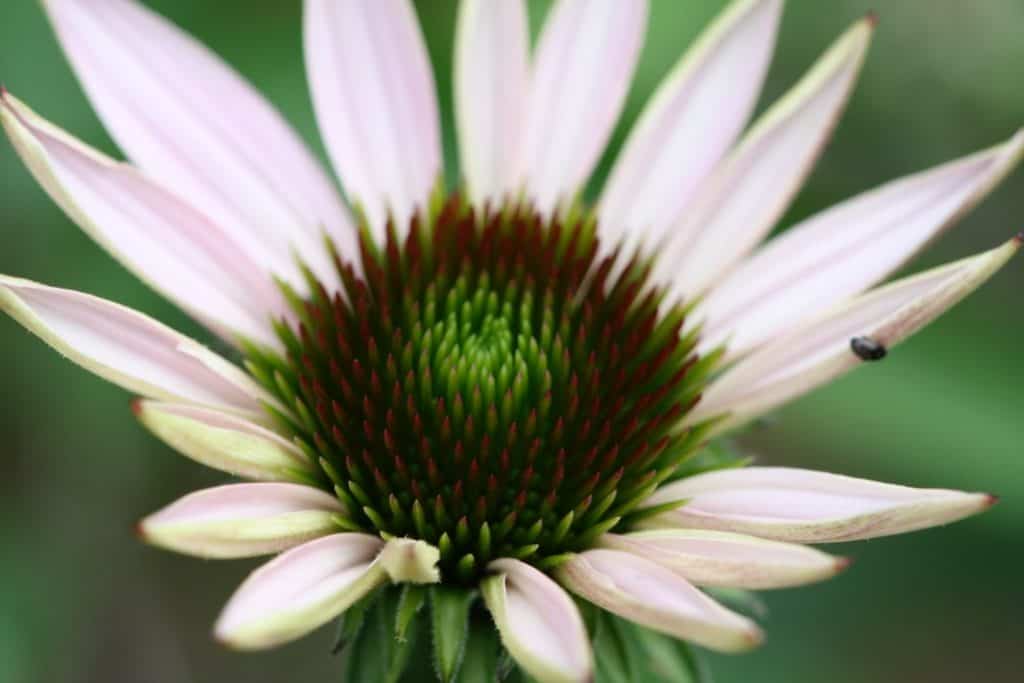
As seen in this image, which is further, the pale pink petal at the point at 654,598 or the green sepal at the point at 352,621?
the green sepal at the point at 352,621

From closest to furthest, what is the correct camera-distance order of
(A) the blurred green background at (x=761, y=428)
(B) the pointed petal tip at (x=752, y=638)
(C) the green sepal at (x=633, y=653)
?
1. (B) the pointed petal tip at (x=752, y=638)
2. (C) the green sepal at (x=633, y=653)
3. (A) the blurred green background at (x=761, y=428)

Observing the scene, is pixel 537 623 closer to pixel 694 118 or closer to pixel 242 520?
pixel 242 520

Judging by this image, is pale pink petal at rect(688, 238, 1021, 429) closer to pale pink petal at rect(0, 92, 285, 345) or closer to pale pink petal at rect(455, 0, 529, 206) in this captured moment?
pale pink petal at rect(455, 0, 529, 206)

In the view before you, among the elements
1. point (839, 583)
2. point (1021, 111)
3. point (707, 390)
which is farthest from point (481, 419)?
point (1021, 111)

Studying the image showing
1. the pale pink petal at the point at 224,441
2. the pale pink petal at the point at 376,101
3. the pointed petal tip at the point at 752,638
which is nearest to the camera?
the pointed petal tip at the point at 752,638

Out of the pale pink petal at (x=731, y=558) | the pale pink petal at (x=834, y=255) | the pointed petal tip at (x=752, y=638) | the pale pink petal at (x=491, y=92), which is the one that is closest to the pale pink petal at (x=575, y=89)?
the pale pink petal at (x=491, y=92)

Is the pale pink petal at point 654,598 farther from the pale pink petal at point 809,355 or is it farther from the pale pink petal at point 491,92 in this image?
the pale pink petal at point 491,92

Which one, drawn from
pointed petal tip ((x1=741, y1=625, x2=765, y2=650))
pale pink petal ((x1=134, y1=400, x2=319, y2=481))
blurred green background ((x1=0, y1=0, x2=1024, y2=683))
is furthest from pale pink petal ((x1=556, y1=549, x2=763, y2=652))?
blurred green background ((x1=0, y1=0, x2=1024, y2=683))
